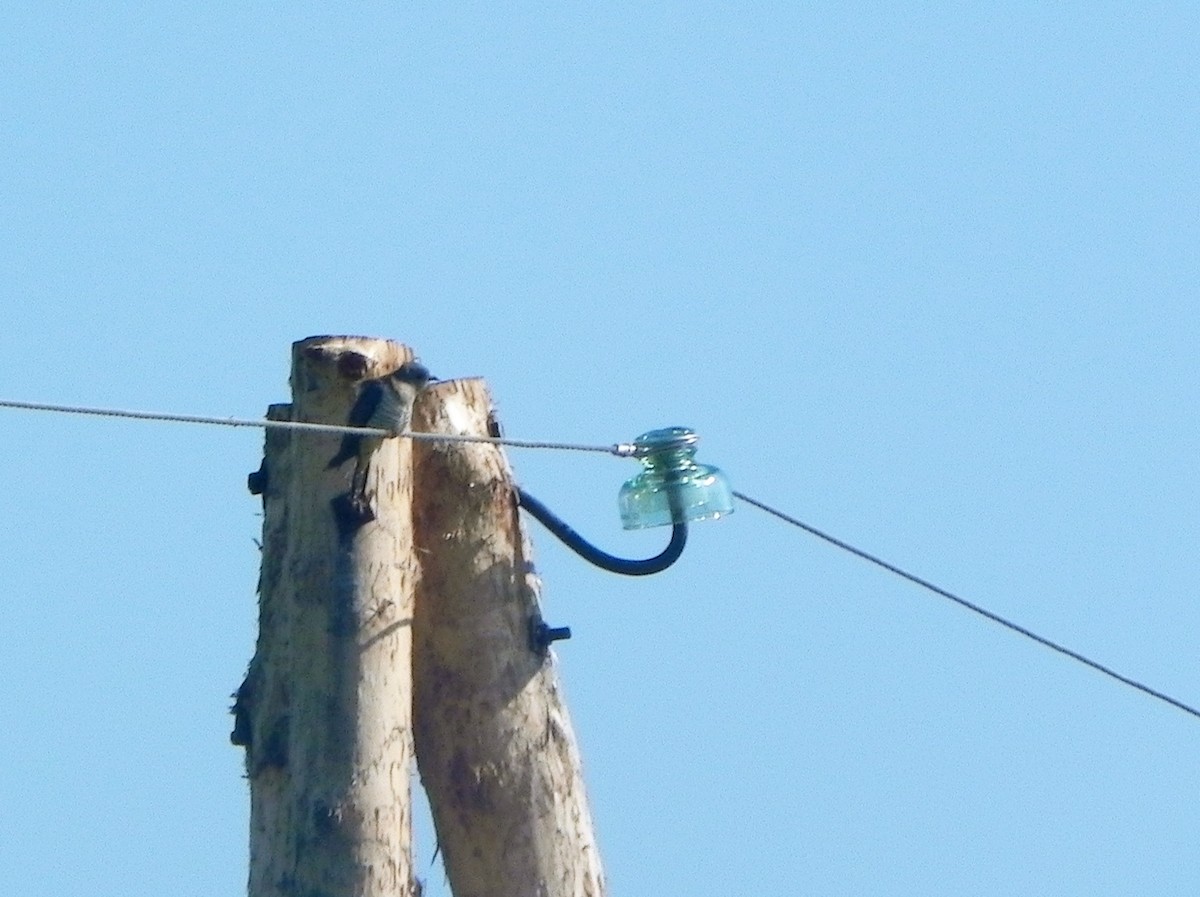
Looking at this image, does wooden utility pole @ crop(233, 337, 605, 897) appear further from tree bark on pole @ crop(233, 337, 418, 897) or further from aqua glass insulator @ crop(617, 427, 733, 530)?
aqua glass insulator @ crop(617, 427, 733, 530)

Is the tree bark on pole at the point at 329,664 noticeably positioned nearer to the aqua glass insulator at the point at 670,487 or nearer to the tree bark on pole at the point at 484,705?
the tree bark on pole at the point at 484,705

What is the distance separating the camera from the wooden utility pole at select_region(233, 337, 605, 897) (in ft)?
14.6

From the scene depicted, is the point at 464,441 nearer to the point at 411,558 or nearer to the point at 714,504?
the point at 411,558

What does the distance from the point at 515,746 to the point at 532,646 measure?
0.22 metres

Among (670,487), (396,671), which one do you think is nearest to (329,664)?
(396,671)

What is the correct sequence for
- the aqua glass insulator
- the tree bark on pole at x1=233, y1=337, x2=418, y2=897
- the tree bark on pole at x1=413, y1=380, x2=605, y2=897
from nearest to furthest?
the tree bark on pole at x1=233, y1=337, x2=418, y2=897 < the tree bark on pole at x1=413, y1=380, x2=605, y2=897 < the aqua glass insulator

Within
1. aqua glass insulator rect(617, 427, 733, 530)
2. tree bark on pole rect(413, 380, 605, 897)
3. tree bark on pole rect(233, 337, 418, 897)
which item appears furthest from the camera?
aqua glass insulator rect(617, 427, 733, 530)

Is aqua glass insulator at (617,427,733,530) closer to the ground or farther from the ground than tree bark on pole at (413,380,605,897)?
farther from the ground

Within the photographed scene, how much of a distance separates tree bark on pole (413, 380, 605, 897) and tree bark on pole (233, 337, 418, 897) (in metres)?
0.13

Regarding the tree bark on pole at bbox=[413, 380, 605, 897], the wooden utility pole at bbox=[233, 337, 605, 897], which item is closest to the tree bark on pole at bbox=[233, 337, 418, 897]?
the wooden utility pole at bbox=[233, 337, 605, 897]

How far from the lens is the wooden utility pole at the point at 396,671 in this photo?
4.46 metres

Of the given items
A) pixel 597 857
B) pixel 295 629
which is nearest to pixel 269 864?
pixel 295 629

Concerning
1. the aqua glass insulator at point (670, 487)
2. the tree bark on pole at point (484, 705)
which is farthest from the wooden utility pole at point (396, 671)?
the aqua glass insulator at point (670, 487)

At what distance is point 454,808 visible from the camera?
4.84 meters
